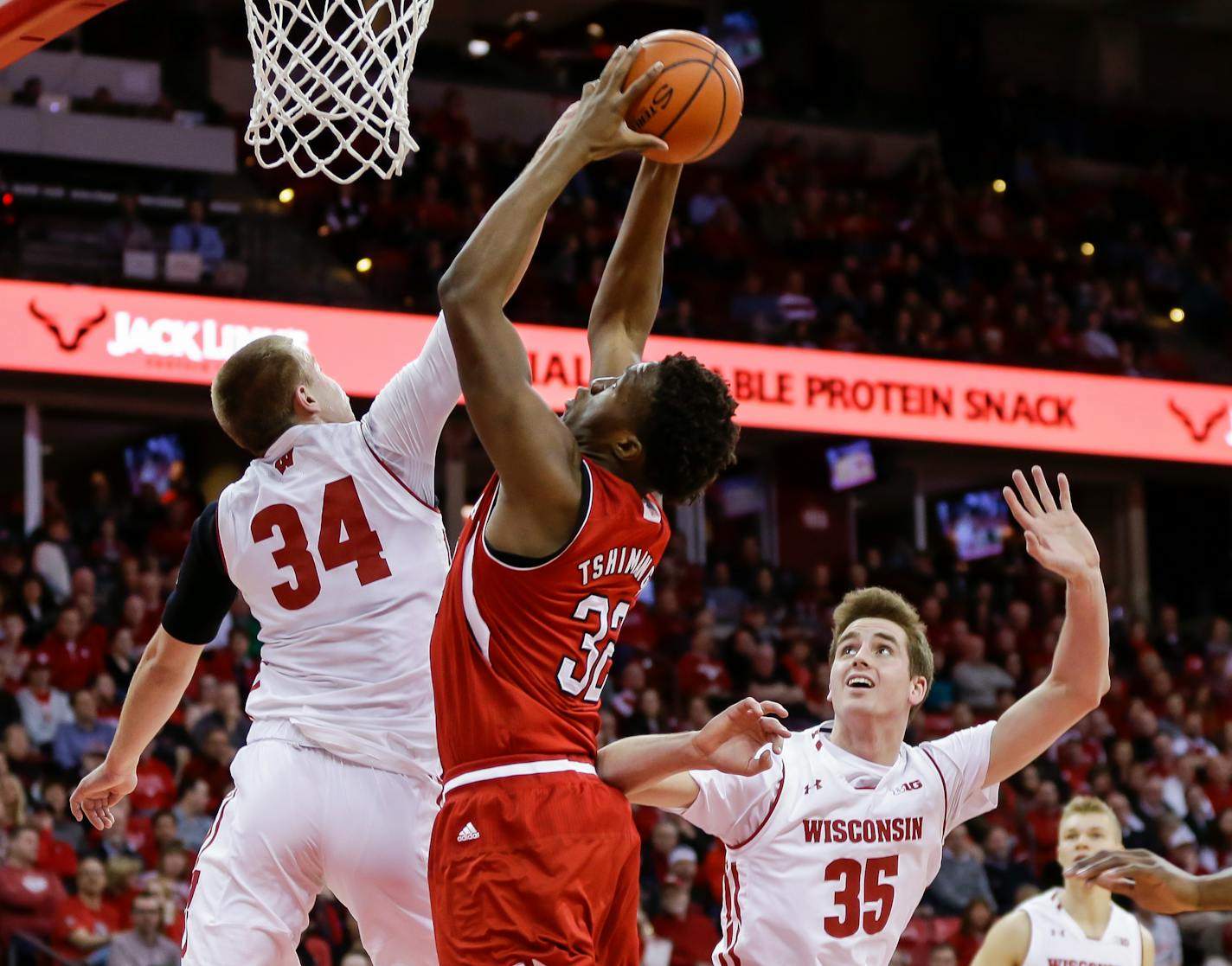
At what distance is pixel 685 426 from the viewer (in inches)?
146

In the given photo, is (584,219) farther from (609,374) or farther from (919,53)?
(609,374)

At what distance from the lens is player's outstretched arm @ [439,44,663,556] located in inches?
140

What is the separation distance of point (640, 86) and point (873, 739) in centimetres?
211

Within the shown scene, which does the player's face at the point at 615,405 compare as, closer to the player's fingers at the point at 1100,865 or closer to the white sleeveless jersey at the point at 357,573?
the white sleeveless jersey at the point at 357,573

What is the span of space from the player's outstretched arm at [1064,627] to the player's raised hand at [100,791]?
7.68 feet

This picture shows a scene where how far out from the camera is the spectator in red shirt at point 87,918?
9.60 metres

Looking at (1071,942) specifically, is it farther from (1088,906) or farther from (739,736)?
(739,736)

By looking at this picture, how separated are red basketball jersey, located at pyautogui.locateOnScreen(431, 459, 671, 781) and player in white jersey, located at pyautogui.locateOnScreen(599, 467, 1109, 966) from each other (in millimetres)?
919

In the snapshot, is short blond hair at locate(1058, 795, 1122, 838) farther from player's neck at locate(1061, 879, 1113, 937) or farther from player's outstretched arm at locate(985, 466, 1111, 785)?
player's outstretched arm at locate(985, 466, 1111, 785)

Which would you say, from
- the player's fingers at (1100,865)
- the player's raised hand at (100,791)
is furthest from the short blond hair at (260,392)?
the player's fingers at (1100,865)

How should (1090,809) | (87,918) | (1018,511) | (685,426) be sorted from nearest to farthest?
(685,426) → (1018,511) → (1090,809) → (87,918)

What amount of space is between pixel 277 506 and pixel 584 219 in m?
14.5

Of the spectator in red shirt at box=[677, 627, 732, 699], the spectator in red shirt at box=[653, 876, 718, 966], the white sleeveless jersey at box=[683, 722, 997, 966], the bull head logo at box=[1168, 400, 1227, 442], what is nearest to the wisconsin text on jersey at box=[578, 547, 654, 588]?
the white sleeveless jersey at box=[683, 722, 997, 966]

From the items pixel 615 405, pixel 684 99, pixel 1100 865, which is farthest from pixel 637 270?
pixel 1100 865
